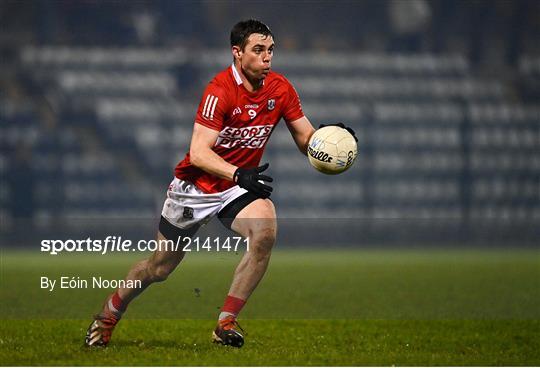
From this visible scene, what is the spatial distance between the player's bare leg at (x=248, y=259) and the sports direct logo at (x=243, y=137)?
0.50 m

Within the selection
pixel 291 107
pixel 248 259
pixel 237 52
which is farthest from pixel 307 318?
pixel 237 52

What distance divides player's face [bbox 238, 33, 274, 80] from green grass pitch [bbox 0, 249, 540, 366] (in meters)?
1.44

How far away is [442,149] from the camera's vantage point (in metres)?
25.0

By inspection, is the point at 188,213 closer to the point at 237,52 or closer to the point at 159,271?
the point at 159,271

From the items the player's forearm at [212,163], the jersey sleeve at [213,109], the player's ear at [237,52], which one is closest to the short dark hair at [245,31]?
the player's ear at [237,52]

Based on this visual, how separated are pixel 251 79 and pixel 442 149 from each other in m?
18.3

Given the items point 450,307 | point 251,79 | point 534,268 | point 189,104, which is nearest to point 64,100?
point 189,104

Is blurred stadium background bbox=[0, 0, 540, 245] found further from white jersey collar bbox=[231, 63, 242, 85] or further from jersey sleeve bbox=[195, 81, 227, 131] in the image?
jersey sleeve bbox=[195, 81, 227, 131]

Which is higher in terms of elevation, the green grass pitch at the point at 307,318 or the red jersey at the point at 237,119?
the red jersey at the point at 237,119

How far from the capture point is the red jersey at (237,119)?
7117 mm

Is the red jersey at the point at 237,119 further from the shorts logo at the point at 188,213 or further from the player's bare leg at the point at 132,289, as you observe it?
the player's bare leg at the point at 132,289

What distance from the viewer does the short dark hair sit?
711 cm

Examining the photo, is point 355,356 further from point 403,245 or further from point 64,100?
point 64,100

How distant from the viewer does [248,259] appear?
23.0 ft
